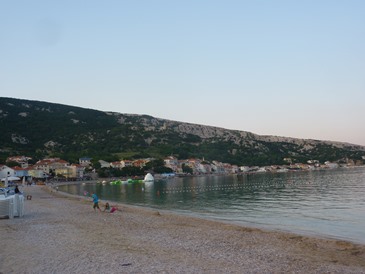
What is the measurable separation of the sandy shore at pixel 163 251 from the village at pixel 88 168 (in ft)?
224

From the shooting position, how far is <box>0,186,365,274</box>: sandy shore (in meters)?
9.31

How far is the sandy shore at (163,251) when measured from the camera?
367 inches

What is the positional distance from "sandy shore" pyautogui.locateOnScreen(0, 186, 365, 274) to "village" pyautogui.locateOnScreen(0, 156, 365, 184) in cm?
6840

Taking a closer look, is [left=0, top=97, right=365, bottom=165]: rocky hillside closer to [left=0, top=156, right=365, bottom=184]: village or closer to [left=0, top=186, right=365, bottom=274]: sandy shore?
[left=0, top=156, right=365, bottom=184]: village

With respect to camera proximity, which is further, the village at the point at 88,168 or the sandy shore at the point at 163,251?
the village at the point at 88,168

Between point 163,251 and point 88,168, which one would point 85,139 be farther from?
point 163,251

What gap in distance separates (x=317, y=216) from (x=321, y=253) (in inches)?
527

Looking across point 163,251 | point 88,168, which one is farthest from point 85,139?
point 163,251

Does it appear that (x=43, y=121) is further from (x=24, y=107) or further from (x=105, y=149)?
(x=105, y=149)

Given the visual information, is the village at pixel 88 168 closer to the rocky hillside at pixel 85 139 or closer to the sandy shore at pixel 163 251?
the rocky hillside at pixel 85 139

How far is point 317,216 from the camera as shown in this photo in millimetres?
24812

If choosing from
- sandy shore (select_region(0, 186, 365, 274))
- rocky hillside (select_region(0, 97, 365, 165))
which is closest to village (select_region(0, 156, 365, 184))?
rocky hillside (select_region(0, 97, 365, 165))

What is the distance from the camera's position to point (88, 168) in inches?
4961

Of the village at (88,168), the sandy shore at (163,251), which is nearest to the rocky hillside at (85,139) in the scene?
the village at (88,168)
